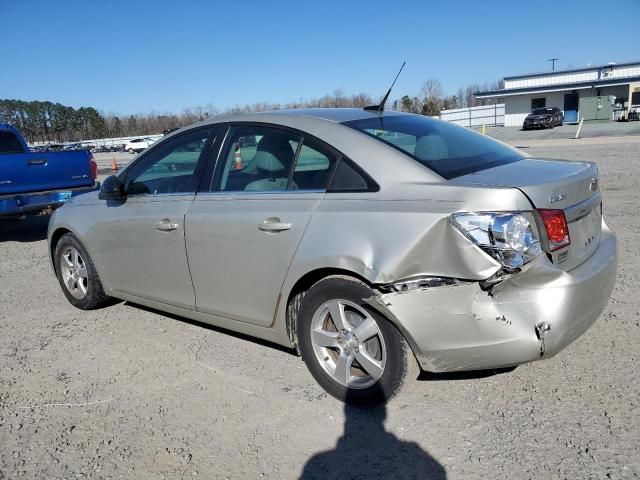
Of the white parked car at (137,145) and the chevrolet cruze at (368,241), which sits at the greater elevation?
the chevrolet cruze at (368,241)

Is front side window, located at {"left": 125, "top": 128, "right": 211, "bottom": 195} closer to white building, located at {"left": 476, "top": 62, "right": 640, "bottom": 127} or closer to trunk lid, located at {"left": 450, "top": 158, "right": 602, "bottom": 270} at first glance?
trunk lid, located at {"left": 450, "top": 158, "right": 602, "bottom": 270}

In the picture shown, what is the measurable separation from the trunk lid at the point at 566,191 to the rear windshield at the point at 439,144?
0.45 feet

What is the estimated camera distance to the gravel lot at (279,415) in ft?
8.53

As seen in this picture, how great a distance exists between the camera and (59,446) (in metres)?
2.91

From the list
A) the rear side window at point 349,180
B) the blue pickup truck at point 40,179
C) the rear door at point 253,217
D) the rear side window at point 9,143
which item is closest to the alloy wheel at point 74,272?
the rear door at point 253,217

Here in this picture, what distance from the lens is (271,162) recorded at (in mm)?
3527

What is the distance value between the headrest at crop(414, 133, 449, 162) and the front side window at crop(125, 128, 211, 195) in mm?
1541

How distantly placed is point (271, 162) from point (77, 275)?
8.30 ft

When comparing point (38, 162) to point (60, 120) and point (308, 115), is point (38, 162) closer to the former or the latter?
point (308, 115)

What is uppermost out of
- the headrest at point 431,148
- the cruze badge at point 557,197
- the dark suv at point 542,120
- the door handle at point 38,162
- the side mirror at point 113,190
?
the headrest at point 431,148

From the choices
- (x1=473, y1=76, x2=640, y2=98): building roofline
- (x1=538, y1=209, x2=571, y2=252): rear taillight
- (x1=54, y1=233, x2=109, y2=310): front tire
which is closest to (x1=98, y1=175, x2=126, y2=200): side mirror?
(x1=54, y1=233, x2=109, y2=310): front tire

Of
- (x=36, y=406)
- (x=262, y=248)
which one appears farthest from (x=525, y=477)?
(x=36, y=406)

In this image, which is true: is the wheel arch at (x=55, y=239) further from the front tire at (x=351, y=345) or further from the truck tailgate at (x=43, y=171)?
the truck tailgate at (x=43, y=171)

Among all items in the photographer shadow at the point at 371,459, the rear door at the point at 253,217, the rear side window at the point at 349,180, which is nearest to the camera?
the photographer shadow at the point at 371,459
